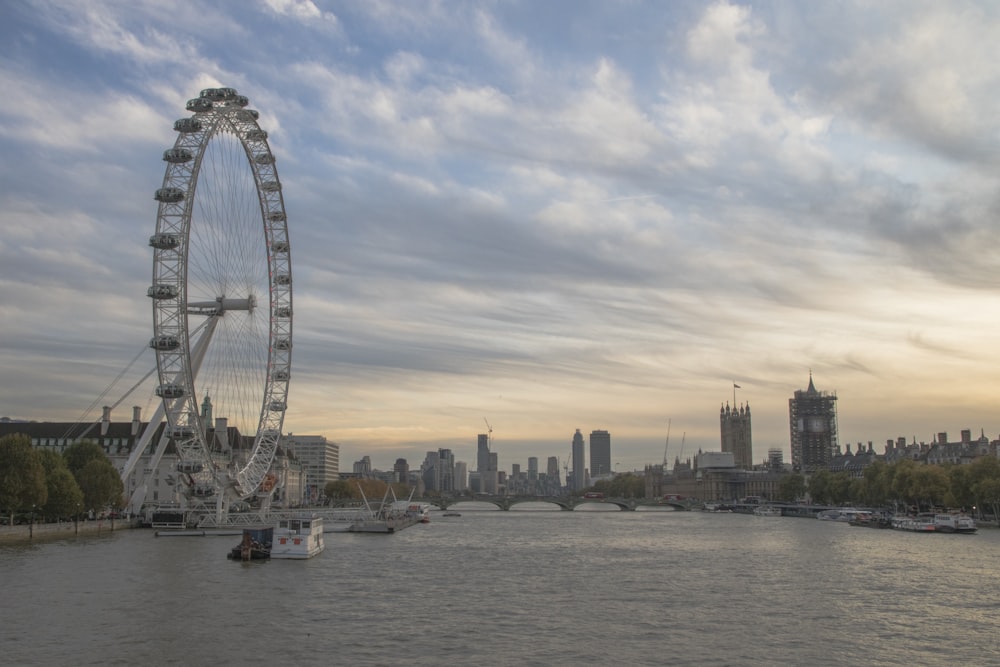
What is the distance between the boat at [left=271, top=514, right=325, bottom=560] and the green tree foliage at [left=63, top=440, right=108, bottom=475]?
135ft

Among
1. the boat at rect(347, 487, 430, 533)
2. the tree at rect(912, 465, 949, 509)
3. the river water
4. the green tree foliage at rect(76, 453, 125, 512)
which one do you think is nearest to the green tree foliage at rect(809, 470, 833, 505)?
the tree at rect(912, 465, 949, 509)

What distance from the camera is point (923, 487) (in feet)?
458

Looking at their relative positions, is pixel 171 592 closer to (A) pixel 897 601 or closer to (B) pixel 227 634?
(B) pixel 227 634

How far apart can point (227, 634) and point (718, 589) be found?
29.4 metres

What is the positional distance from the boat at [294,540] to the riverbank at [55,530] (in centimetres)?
2421

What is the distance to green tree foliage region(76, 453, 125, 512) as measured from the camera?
101312mm

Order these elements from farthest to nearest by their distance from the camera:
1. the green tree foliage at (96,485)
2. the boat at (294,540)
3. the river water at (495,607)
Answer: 1. the green tree foliage at (96,485)
2. the boat at (294,540)
3. the river water at (495,607)

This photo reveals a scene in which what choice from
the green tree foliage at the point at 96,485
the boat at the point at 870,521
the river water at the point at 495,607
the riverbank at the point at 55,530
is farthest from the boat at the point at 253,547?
the boat at the point at 870,521

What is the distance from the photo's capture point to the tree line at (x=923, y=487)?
407 ft

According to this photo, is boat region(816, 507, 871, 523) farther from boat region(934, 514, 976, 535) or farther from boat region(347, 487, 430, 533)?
boat region(347, 487, 430, 533)

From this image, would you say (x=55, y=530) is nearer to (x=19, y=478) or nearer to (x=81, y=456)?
(x=19, y=478)

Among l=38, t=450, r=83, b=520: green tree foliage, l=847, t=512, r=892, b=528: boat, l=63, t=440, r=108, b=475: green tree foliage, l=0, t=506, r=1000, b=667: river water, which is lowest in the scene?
l=0, t=506, r=1000, b=667: river water

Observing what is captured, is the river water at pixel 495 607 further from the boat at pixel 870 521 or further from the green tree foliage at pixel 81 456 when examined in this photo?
the boat at pixel 870 521

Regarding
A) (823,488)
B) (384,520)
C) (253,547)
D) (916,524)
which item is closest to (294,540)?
(253,547)
